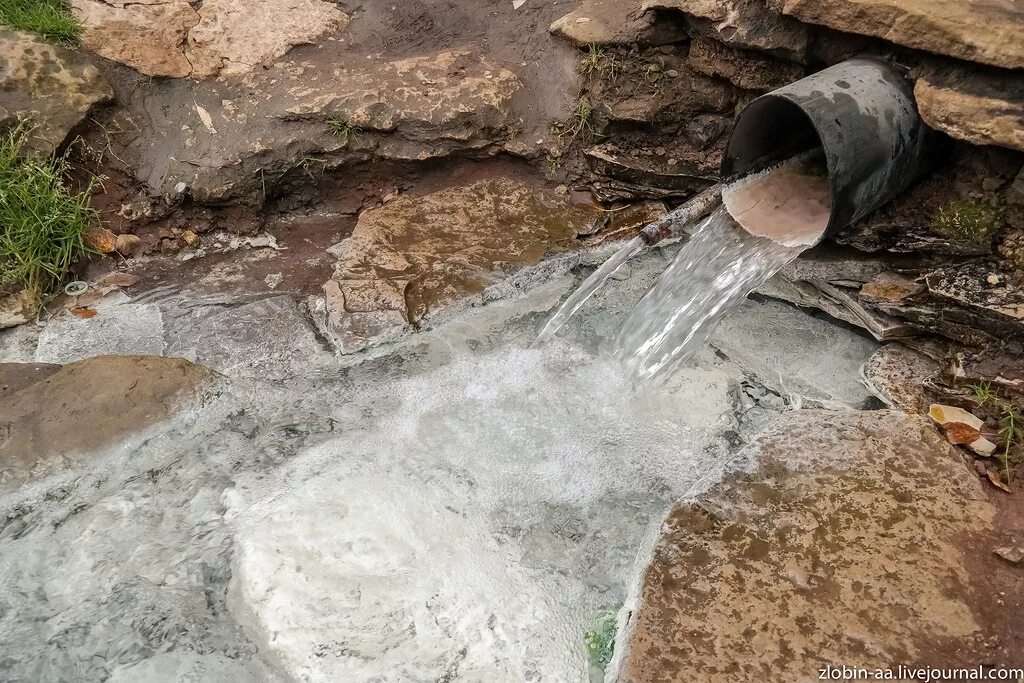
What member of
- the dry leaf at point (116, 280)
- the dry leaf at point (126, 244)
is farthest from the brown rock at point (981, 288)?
the dry leaf at point (126, 244)

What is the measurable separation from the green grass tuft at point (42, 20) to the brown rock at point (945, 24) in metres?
4.02

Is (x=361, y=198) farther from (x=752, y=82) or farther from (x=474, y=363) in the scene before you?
(x=752, y=82)

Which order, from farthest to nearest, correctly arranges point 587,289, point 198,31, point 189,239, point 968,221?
point 198,31
point 189,239
point 587,289
point 968,221

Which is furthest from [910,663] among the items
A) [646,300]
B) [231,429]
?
[231,429]

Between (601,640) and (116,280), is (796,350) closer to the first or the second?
(601,640)

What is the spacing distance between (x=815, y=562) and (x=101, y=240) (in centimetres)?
380

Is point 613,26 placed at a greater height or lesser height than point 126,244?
greater

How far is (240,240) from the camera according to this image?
4375 millimetres

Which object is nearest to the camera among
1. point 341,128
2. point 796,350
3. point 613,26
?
point 796,350

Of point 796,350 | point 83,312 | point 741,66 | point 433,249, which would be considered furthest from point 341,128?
point 796,350

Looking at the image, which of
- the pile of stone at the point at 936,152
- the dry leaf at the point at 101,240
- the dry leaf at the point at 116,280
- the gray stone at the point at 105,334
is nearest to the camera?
the pile of stone at the point at 936,152

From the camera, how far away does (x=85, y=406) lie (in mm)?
3191

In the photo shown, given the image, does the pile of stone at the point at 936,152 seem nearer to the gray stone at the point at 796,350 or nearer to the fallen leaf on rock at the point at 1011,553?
the gray stone at the point at 796,350

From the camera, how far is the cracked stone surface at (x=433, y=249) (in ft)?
12.3
